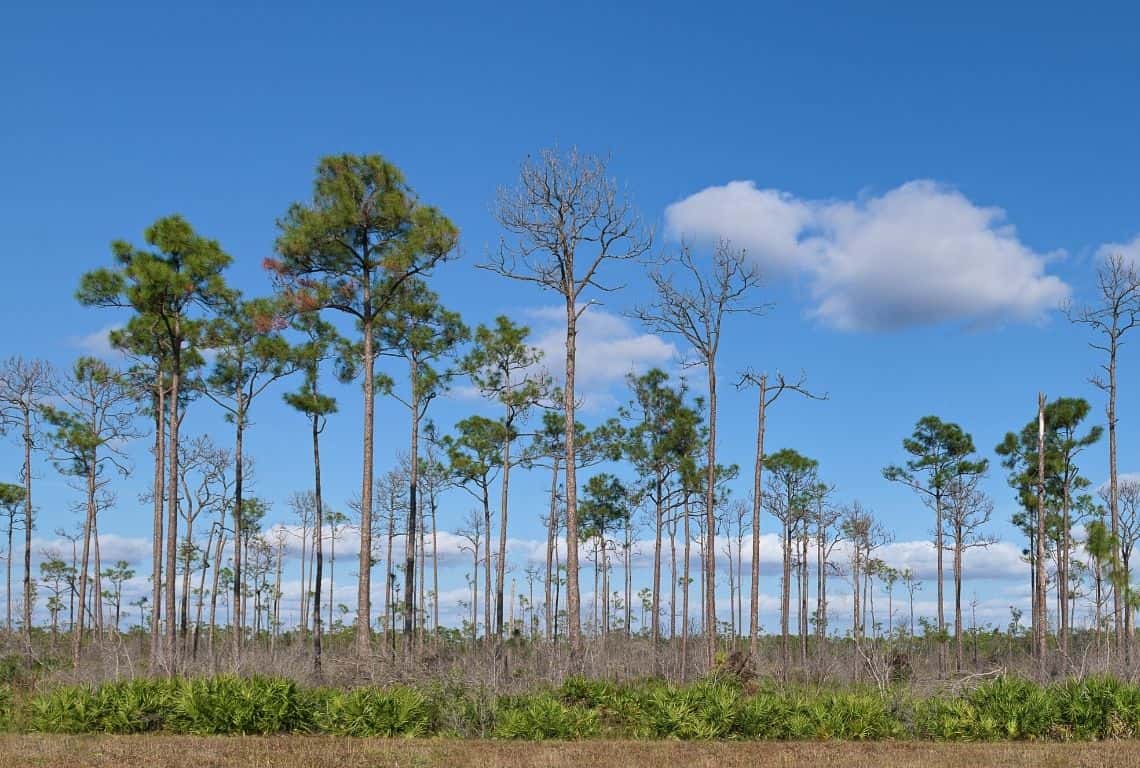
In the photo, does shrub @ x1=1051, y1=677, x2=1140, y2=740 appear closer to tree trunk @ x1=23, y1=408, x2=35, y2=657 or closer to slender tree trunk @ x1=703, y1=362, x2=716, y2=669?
slender tree trunk @ x1=703, y1=362, x2=716, y2=669

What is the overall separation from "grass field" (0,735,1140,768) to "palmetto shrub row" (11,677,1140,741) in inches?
30.5

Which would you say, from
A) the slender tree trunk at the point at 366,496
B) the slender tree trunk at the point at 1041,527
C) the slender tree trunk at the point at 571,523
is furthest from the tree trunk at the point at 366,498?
the slender tree trunk at the point at 1041,527

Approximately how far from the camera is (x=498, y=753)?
13281mm

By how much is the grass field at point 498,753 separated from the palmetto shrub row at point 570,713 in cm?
77

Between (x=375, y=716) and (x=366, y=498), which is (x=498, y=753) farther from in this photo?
(x=366, y=498)

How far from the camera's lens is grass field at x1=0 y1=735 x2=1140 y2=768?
12562 mm

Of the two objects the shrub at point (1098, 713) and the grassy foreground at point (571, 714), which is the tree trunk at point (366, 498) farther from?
the shrub at point (1098, 713)

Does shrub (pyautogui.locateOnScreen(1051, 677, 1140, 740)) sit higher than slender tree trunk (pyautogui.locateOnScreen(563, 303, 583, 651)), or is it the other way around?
slender tree trunk (pyautogui.locateOnScreen(563, 303, 583, 651))

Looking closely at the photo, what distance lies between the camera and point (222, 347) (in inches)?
1199

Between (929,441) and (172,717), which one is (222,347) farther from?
(929,441)

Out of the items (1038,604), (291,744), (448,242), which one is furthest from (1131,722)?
(1038,604)

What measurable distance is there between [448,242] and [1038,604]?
2534 cm

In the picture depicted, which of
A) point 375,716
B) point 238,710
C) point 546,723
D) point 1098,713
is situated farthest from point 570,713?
point 1098,713

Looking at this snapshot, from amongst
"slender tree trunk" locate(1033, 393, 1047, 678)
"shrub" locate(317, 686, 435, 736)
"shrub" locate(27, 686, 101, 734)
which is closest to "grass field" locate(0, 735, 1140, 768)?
"shrub" locate(317, 686, 435, 736)
